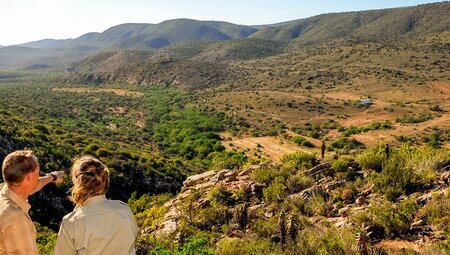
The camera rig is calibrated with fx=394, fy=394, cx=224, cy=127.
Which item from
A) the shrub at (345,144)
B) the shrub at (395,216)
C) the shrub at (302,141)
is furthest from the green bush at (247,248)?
the shrub at (302,141)

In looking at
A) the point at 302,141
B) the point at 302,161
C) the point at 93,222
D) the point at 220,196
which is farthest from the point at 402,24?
the point at 93,222

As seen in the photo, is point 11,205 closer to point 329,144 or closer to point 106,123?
point 329,144

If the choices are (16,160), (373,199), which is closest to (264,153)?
(373,199)

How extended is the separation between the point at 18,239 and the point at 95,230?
673 millimetres

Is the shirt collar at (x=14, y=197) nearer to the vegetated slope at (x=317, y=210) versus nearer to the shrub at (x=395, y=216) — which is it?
the vegetated slope at (x=317, y=210)

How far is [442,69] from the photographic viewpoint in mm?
83750

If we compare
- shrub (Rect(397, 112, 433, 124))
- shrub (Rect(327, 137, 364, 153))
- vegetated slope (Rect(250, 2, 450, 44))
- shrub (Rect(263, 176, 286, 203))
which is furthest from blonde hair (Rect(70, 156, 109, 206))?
vegetated slope (Rect(250, 2, 450, 44))

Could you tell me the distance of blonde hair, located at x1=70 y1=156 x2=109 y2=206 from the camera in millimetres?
3254

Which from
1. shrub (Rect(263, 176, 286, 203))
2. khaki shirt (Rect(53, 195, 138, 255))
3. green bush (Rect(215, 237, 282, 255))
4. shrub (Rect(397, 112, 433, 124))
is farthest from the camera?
shrub (Rect(397, 112, 433, 124))

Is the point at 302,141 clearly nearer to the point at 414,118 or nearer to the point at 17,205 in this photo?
the point at 414,118

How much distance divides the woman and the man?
0.30 metres

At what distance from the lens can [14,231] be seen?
127 inches

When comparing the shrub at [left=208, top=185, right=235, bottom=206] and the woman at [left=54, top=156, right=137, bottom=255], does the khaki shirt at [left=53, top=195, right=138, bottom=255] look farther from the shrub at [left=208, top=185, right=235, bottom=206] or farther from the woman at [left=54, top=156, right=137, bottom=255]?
the shrub at [left=208, top=185, right=235, bottom=206]

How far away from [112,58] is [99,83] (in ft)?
136
